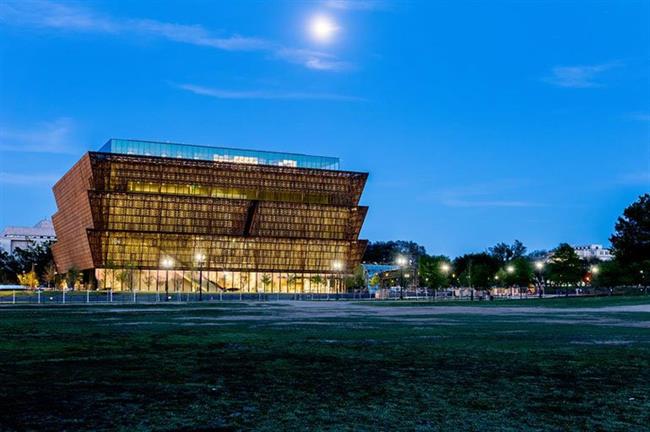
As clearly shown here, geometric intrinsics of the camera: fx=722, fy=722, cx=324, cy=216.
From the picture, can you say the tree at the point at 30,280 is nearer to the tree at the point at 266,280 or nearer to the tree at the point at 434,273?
the tree at the point at 266,280

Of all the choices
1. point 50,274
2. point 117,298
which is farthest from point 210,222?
point 117,298

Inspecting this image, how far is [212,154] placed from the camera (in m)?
160

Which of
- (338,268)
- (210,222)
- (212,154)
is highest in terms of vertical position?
(212,154)

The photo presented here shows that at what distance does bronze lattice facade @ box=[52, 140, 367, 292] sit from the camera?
142 meters

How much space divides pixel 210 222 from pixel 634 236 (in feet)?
271

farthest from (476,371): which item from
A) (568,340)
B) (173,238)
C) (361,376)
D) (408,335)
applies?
(173,238)

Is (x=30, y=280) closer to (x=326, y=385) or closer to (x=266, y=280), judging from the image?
(x=266, y=280)

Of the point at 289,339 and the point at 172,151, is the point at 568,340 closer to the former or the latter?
the point at 289,339

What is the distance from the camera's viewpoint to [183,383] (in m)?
10.3

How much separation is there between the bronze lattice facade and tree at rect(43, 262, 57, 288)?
4.73 meters

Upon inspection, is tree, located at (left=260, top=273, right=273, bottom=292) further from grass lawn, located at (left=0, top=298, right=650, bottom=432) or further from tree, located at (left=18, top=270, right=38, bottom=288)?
grass lawn, located at (left=0, top=298, right=650, bottom=432)

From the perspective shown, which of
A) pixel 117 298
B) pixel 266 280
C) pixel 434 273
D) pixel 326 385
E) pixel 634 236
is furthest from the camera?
pixel 266 280

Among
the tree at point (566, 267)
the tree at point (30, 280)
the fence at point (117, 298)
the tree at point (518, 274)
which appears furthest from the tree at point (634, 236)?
the tree at point (30, 280)

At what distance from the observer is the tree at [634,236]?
346ft
